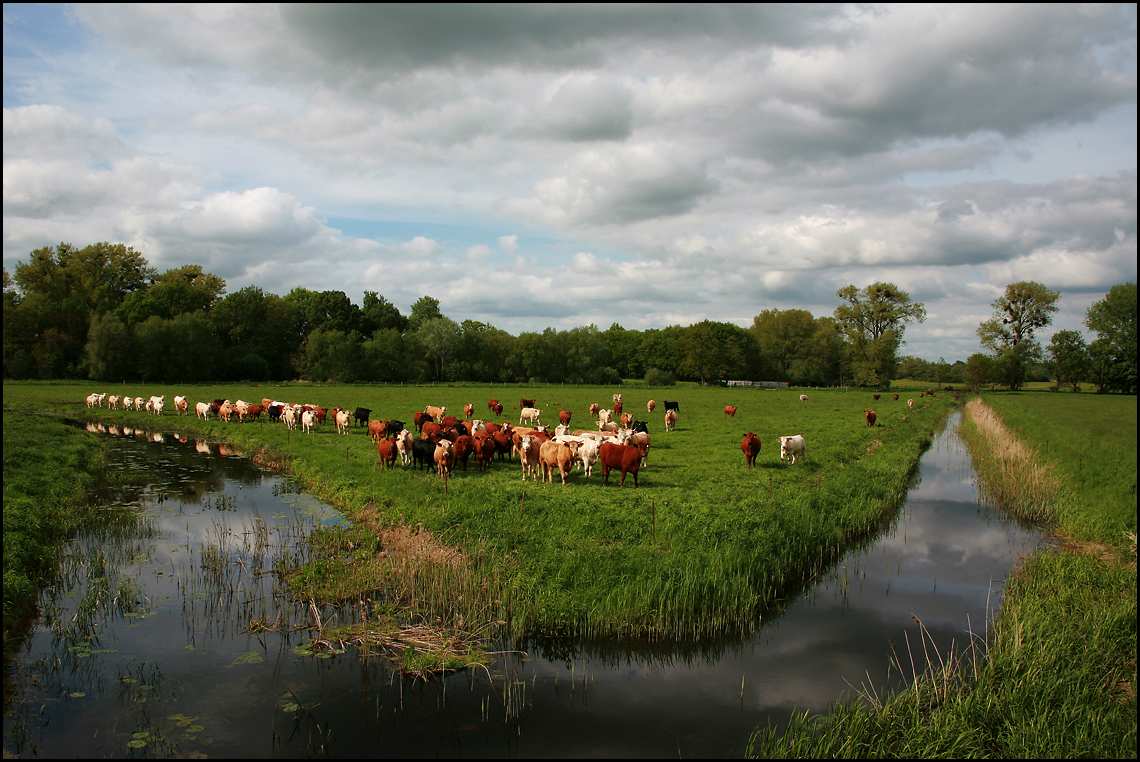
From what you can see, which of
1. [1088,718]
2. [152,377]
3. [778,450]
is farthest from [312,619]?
[152,377]

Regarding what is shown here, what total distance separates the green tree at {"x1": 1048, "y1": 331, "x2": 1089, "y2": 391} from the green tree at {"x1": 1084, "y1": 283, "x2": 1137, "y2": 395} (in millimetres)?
4339

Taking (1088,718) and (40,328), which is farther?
(40,328)

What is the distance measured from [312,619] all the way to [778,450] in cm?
1990

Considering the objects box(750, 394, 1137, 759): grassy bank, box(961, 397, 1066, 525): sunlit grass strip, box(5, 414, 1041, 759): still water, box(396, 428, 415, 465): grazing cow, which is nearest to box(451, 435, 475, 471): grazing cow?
box(396, 428, 415, 465): grazing cow

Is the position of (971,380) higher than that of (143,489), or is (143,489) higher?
(971,380)

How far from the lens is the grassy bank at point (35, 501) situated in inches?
426

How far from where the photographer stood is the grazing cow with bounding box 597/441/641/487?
18.0 m

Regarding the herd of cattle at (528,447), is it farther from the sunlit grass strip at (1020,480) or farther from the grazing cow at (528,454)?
the sunlit grass strip at (1020,480)

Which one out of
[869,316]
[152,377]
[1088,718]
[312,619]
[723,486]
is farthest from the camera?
[869,316]

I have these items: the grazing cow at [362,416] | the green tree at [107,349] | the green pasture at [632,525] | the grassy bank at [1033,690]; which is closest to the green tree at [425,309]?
the green tree at [107,349]

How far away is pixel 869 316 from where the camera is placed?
105750mm

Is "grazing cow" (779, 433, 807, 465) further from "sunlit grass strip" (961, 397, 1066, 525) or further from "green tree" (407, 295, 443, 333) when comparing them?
"green tree" (407, 295, 443, 333)

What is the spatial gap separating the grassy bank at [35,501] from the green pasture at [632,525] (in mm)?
4605

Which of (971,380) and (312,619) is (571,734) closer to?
(312,619)
